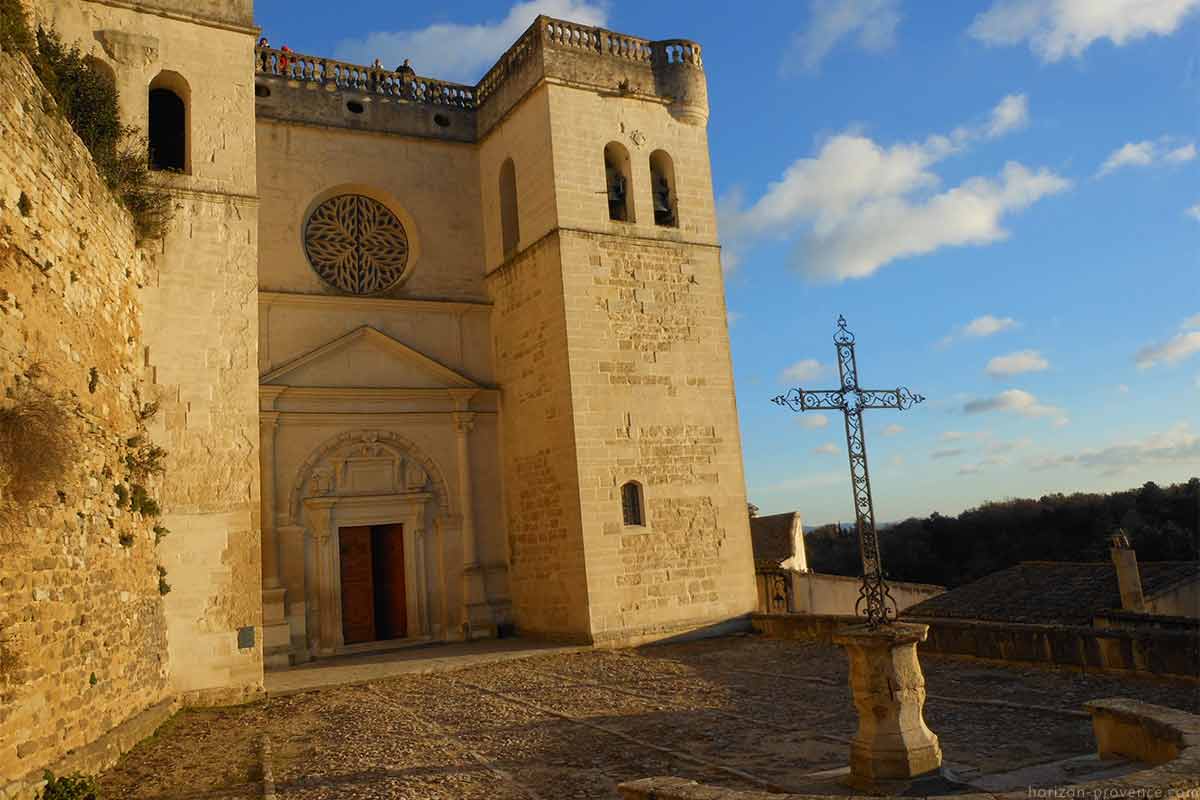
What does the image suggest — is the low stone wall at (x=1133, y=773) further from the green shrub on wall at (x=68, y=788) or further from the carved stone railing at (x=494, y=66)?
the carved stone railing at (x=494, y=66)

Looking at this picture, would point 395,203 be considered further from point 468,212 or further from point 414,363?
point 414,363

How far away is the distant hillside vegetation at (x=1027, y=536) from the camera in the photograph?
3153 centimetres

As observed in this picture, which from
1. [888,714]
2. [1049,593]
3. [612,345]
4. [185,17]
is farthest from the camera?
[1049,593]

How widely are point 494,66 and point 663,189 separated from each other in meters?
3.42

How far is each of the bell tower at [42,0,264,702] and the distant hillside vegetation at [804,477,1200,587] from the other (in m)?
27.8

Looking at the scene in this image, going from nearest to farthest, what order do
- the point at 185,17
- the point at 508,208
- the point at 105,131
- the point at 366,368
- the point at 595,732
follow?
1. the point at 595,732
2. the point at 105,131
3. the point at 185,17
4. the point at 366,368
5. the point at 508,208

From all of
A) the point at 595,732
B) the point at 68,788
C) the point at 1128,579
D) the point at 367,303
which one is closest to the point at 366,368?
the point at 367,303

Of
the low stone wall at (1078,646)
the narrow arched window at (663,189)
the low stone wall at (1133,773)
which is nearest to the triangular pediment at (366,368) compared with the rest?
the narrow arched window at (663,189)

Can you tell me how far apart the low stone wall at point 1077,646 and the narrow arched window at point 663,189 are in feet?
21.8

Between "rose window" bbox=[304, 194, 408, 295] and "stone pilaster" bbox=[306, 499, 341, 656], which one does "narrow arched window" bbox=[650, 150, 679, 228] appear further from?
"stone pilaster" bbox=[306, 499, 341, 656]

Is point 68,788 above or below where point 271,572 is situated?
below

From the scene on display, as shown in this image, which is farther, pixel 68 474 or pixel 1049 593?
pixel 1049 593

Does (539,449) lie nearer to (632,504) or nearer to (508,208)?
(632,504)

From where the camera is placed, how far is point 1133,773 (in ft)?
13.0
